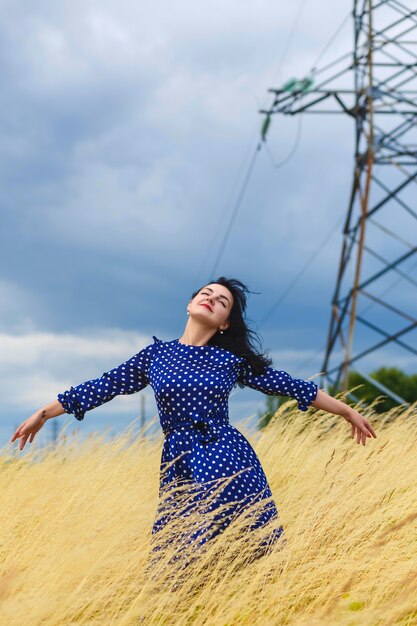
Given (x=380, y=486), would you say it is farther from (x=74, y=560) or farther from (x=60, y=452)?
(x=60, y=452)

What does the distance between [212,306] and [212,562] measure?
1.33 meters

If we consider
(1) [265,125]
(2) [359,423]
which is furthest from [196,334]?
(1) [265,125]

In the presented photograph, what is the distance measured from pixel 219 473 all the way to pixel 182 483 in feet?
0.81

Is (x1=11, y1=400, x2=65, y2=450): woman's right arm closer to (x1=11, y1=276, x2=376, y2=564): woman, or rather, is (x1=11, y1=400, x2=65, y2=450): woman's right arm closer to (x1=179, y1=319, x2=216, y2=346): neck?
(x1=11, y1=276, x2=376, y2=564): woman

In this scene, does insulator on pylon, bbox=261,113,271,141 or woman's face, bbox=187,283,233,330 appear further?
insulator on pylon, bbox=261,113,271,141

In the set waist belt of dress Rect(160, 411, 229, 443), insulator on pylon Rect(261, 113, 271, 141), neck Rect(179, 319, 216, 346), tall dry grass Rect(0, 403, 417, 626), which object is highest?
insulator on pylon Rect(261, 113, 271, 141)

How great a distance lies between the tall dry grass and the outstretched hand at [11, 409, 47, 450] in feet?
1.87

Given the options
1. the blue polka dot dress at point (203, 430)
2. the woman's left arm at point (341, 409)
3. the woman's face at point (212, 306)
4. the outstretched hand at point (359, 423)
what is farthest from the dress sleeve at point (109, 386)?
the outstretched hand at point (359, 423)

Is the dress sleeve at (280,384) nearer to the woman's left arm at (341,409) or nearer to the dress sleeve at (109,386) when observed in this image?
the woman's left arm at (341,409)

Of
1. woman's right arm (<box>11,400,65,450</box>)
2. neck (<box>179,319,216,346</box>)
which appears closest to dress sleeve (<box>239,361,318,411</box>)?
neck (<box>179,319,216,346</box>)

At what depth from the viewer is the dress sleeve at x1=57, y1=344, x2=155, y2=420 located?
448 cm

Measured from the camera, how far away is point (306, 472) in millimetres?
6762

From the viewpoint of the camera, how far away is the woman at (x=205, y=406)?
4.09 metres

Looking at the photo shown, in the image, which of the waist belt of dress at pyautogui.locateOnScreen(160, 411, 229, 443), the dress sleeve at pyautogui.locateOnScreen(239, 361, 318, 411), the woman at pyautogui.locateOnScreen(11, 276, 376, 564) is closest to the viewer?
the woman at pyautogui.locateOnScreen(11, 276, 376, 564)
